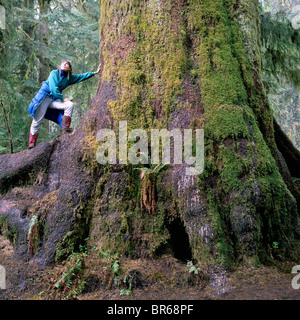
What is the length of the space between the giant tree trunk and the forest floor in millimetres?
209

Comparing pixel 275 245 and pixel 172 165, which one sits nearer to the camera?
pixel 275 245

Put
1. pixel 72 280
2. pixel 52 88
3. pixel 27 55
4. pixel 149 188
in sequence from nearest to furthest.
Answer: pixel 72 280 < pixel 149 188 < pixel 52 88 < pixel 27 55

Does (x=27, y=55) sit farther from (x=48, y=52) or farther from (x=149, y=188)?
(x=149, y=188)

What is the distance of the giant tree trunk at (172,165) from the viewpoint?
13.8ft

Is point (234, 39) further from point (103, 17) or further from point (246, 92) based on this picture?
point (103, 17)

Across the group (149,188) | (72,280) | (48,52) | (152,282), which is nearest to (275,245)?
(152,282)

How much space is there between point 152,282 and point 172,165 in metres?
1.73

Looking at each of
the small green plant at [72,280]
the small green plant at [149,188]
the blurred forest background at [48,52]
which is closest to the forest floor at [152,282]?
the small green plant at [72,280]

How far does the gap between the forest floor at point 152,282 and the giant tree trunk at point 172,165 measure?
0.21 meters

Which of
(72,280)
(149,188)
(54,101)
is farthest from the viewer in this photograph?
(54,101)

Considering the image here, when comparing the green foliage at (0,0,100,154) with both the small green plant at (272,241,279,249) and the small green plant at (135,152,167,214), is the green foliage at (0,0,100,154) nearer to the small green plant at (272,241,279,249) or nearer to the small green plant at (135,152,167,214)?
the small green plant at (135,152,167,214)

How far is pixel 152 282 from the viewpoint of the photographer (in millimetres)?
4000

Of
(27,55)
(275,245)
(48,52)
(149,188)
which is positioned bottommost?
(275,245)
